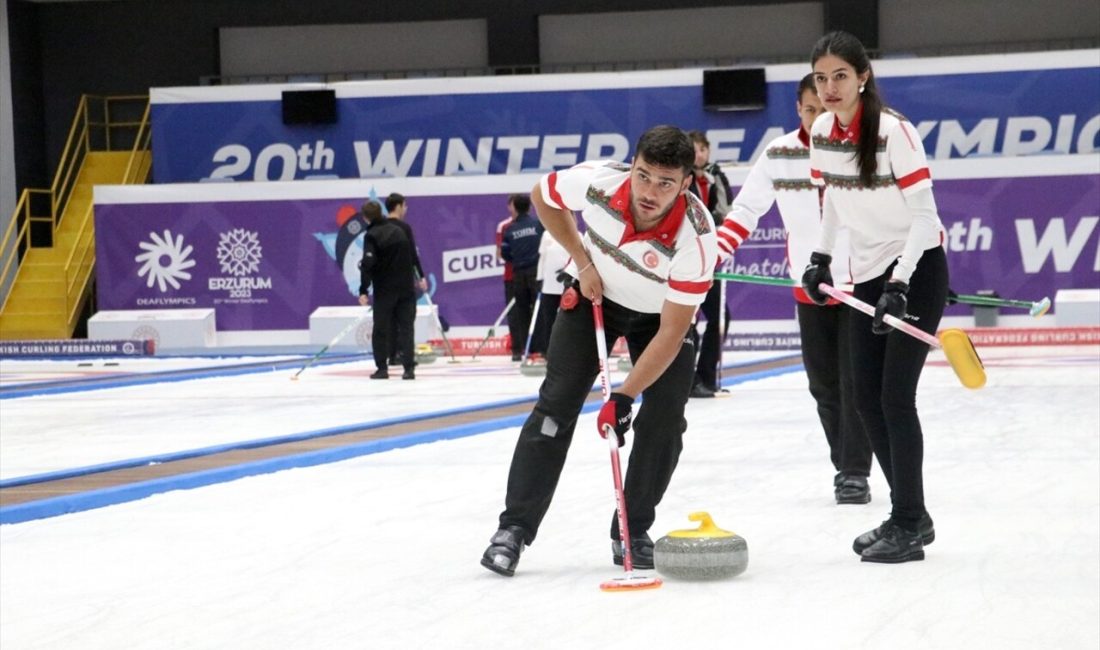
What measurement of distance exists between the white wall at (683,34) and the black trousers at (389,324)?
39.5 ft

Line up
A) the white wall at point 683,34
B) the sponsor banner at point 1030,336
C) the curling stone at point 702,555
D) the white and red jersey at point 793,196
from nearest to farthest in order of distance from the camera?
the curling stone at point 702,555 → the white and red jersey at point 793,196 → the sponsor banner at point 1030,336 → the white wall at point 683,34

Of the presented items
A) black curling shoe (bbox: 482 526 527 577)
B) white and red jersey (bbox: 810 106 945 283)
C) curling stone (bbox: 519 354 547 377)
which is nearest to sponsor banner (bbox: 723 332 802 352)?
curling stone (bbox: 519 354 547 377)

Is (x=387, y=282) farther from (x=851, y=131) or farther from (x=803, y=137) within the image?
(x=851, y=131)

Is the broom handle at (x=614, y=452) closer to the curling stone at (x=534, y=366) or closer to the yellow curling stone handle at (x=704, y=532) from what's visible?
the yellow curling stone handle at (x=704, y=532)

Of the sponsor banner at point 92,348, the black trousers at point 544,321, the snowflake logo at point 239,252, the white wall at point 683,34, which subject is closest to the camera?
the black trousers at point 544,321

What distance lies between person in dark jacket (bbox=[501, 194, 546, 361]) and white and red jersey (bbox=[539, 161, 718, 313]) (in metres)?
11.5

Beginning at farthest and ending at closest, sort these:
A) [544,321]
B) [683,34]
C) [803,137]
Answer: [683,34]
[544,321]
[803,137]

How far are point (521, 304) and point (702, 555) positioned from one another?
12.5 meters

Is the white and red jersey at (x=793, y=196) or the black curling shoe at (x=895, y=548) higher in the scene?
the white and red jersey at (x=793, y=196)

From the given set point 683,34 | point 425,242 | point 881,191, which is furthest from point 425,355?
point 881,191

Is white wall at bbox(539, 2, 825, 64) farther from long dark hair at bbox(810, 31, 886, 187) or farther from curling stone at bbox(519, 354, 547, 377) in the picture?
long dark hair at bbox(810, 31, 886, 187)

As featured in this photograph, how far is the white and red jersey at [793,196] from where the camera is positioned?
616 cm

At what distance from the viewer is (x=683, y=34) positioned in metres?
25.3

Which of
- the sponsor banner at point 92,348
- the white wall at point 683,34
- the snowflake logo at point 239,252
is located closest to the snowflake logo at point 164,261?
the snowflake logo at point 239,252
